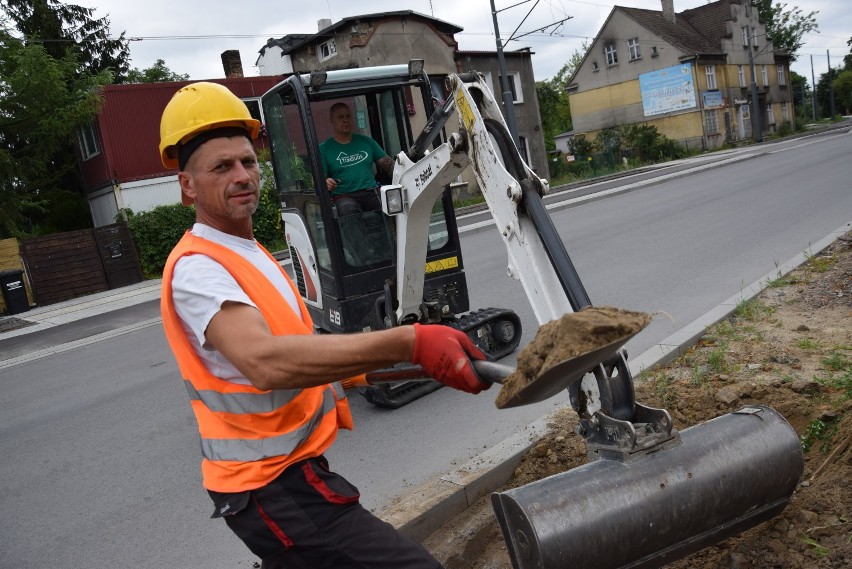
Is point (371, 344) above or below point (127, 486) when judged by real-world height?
above

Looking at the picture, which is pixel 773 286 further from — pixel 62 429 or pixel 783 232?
pixel 62 429

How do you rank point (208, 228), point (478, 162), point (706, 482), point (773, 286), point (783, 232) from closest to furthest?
point (208, 228) → point (706, 482) → point (478, 162) → point (773, 286) → point (783, 232)

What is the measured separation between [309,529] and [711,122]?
5129 centimetres

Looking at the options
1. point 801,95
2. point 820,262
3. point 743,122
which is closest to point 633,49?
point 743,122

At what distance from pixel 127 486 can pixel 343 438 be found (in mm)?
1567

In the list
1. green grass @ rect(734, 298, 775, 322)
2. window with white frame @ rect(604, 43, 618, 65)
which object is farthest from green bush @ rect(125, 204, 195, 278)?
window with white frame @ rect(604, 43, 618, 65)

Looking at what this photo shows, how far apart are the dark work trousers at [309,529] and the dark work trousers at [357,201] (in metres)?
4.16

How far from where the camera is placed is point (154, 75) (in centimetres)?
4219

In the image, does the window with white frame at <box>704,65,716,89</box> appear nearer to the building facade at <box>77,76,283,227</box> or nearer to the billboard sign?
the billboard sign

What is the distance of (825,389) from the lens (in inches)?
165

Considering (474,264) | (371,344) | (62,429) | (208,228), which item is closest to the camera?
(371,344)

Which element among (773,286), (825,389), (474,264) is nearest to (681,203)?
(474,264)

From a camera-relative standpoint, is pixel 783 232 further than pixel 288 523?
Yes

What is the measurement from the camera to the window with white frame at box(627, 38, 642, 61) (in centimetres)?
4957
